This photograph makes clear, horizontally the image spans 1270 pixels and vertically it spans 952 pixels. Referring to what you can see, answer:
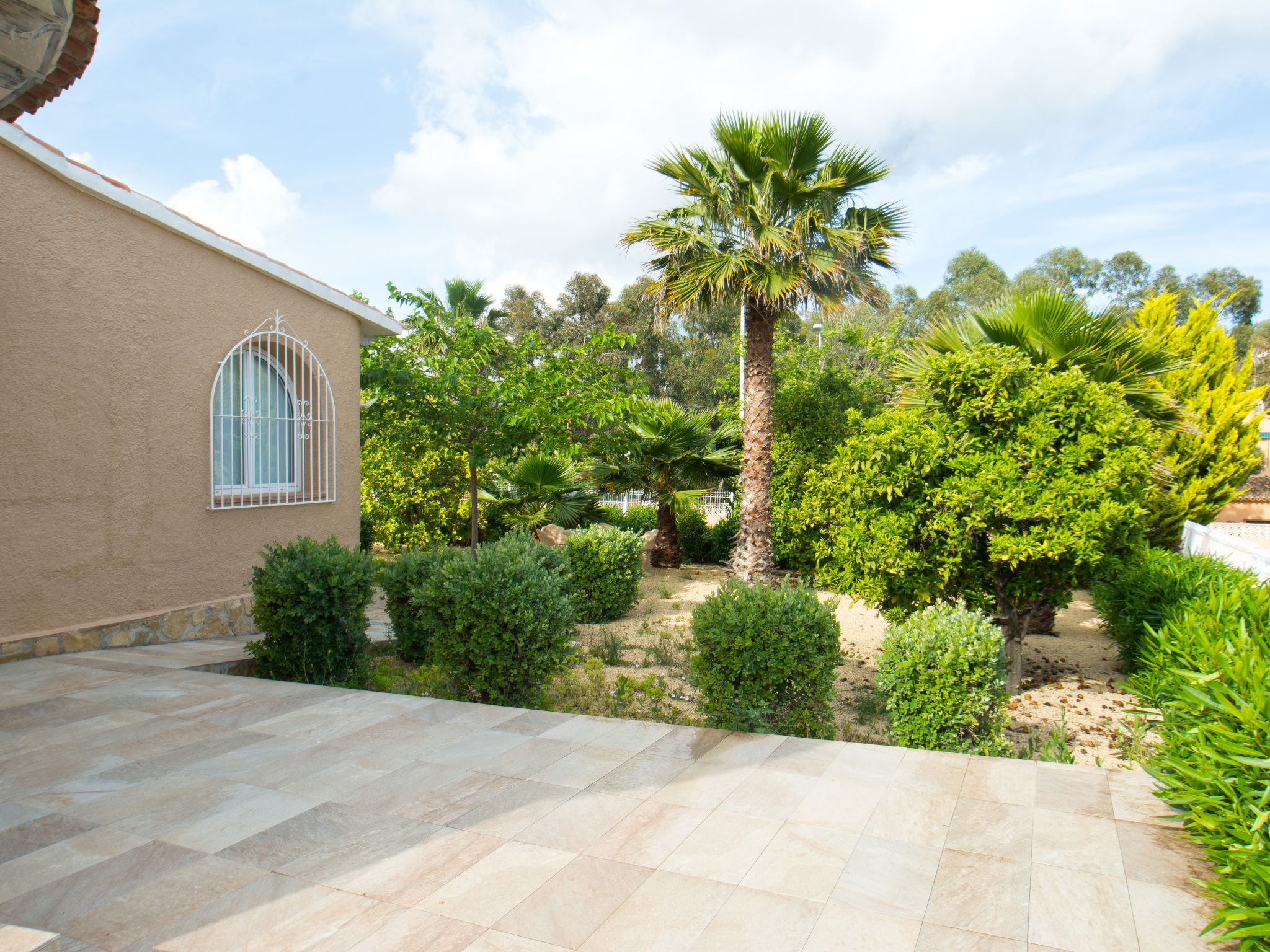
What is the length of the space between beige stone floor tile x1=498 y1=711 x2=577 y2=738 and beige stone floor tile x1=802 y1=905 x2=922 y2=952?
2.17m

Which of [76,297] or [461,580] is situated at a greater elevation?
[76,297]

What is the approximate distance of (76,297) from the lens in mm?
6062

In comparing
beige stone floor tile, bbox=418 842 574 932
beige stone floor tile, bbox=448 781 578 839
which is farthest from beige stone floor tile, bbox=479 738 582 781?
beige stone floor tile, bbox=418 842 574 932

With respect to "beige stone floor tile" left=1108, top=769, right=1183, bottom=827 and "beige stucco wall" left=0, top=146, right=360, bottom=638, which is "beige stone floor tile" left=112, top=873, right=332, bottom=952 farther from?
"beige stucco wall" left=0, top=146, right=360, bottom=638

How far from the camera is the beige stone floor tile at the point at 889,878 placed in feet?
8.14

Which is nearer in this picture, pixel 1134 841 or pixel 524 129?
pixel 1134 841

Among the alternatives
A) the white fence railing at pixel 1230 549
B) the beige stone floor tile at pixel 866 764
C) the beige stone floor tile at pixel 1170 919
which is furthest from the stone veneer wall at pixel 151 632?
the white fence railing at pixel 1230 549

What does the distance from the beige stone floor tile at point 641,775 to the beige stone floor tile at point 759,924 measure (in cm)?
91

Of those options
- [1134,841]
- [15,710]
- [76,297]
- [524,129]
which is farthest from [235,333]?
[524,129]

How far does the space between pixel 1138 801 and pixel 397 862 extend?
10.4 feet

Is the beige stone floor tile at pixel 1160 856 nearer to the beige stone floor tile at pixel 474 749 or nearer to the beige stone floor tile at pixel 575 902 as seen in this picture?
the beige stone floor tile at pixel 575 902

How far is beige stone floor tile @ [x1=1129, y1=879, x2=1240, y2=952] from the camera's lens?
223cm

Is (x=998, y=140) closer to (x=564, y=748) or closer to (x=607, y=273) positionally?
(x=607, y=273)

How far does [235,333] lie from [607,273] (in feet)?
88.7
